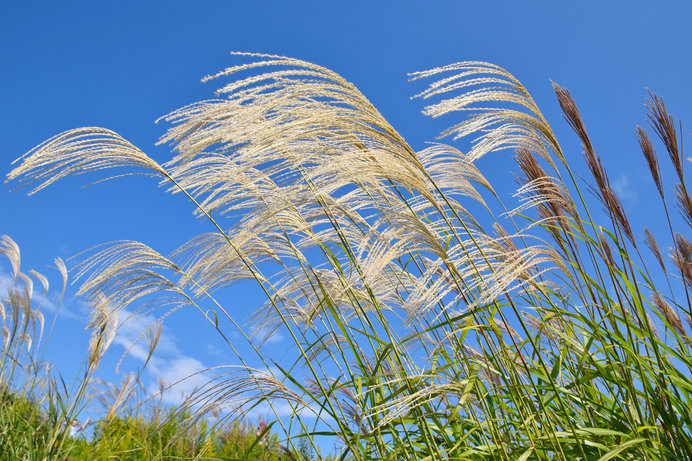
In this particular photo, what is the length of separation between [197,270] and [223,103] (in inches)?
34.3

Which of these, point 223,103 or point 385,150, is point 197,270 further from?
point 385,150

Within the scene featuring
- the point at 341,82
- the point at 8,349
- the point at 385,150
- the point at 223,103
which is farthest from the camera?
the point at 8,349

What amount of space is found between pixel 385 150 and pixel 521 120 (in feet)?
2.27

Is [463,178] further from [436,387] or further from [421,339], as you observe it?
[436,387]

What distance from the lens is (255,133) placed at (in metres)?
1.59

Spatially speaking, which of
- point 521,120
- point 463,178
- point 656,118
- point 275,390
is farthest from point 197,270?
point 656,118

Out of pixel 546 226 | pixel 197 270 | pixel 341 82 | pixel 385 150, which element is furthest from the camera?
pixel 197 270

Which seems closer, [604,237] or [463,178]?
Answer: [463,178]

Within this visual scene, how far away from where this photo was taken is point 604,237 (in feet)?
8.19

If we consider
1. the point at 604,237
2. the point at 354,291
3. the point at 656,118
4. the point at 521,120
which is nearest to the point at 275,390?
the point at 354,291

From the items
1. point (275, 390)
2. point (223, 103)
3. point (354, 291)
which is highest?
point (223, 103)

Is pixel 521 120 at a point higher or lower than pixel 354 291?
higher

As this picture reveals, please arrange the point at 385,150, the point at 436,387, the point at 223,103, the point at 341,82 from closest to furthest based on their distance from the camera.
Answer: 1. the point at 436,387
2. the point at 385,150
3. the point at 341,82
4. the point at 223,103

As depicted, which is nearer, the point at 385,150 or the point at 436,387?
the point at 436,387
